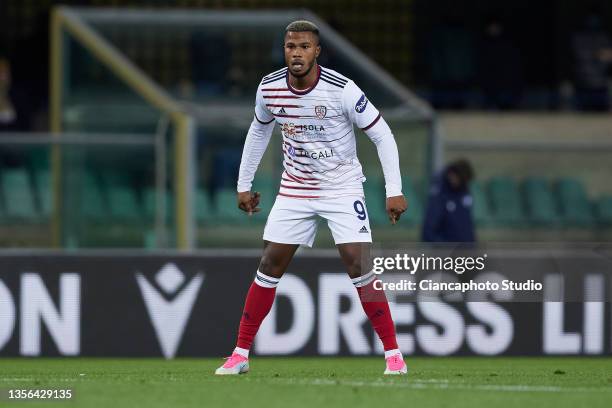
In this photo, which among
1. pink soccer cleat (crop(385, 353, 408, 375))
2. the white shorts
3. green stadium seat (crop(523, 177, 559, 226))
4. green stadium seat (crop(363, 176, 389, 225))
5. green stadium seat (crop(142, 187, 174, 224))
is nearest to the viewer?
the white shorts

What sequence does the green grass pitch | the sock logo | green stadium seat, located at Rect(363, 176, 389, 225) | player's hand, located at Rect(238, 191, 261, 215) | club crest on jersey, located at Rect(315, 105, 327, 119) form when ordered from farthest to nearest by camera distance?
green stadium seat, located at Rect(363, 176, 389, 225), the sock logo, player's hand, located at Rect(238, 191, 261, 215), club crest on jersey, located at Rect(315, 105, 327, 119), the green grass pitch

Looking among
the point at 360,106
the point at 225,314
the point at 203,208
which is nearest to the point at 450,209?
the point at 203,208

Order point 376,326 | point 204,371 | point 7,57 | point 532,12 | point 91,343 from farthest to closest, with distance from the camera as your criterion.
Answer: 1. point 532,12
2. point 7,57
3. point 91,343
4. point 204,371
5. point 376,326

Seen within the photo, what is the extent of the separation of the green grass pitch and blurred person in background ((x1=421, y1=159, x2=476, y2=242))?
2.55 meters

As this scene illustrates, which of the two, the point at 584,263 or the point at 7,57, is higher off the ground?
the point at 7,57

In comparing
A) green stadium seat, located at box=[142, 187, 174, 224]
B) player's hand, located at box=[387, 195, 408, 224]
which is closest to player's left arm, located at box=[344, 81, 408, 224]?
player's hand, located at box=[387, 195, 408, 224]

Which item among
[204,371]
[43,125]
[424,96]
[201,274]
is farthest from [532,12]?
[204,371]

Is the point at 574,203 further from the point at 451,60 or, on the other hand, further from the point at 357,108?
the point at 451,60

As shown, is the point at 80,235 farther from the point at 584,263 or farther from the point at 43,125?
the point at 584,263

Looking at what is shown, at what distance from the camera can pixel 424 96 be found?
19312 millimetres

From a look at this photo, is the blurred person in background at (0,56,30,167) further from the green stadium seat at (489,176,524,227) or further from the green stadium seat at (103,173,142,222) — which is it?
the green stadium seat at (489,176,524,227)

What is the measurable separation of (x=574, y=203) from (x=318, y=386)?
714 centimetres

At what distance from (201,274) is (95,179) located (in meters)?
1.68

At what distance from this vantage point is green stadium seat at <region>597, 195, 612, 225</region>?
14.1 m
